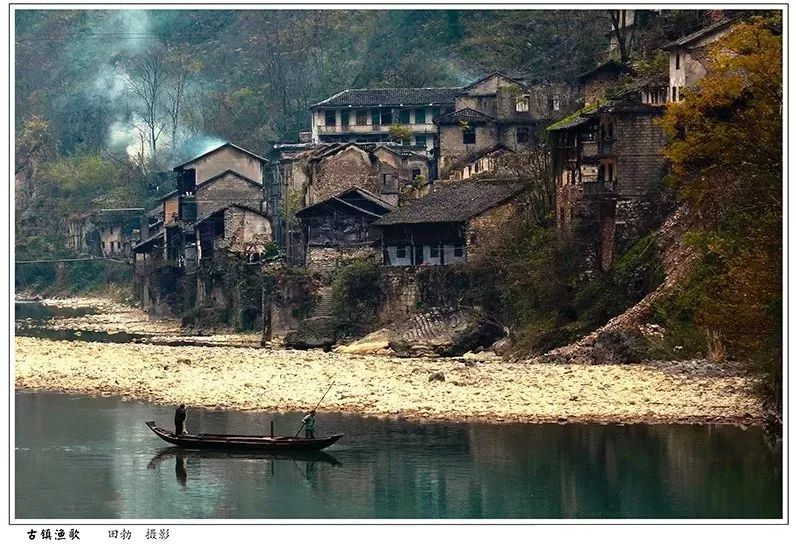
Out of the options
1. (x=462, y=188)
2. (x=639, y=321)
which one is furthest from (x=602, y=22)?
(x=639, y=321)

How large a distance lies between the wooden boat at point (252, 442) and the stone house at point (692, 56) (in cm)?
2167

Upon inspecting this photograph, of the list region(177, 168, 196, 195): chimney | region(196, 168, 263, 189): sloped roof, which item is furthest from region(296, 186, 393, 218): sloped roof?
region(177, 168, 196, 195): chimney

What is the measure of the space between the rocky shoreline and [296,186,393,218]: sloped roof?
13.0m

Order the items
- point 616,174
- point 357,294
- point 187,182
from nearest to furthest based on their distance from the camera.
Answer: point 616,174, point 357,294, point 187,182

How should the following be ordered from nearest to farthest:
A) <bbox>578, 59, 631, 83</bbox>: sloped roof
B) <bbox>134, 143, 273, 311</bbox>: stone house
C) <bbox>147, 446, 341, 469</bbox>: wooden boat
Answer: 1. <bbox>147, 446, 341, 469</bbox>: wooden boat
2. <bbox>578, 59, 631, 83</bbox>: sloped roof
3. <bbox>134, 143, 273, 311</bbox>: stone house

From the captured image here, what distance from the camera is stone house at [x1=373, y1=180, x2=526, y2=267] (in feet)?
191

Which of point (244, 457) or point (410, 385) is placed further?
point (410, 385)

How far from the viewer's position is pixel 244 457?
33250 mm

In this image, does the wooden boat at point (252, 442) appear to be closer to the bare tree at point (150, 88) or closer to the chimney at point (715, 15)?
the chimney at point (715, 15)

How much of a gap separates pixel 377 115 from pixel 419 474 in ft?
182

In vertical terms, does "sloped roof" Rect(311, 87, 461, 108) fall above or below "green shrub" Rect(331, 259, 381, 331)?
above

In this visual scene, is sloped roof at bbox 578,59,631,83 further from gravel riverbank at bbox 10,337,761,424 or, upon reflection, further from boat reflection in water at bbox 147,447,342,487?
boat reflection in water at bbox 147,447,342,487

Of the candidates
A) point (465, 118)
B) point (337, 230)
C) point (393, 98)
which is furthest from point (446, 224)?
point (393, 98)

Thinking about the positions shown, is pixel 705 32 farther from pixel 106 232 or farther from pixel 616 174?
pixel 106 232
